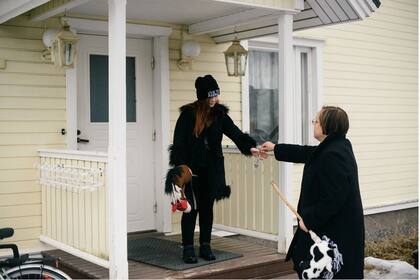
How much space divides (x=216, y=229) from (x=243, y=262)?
1.62 metres

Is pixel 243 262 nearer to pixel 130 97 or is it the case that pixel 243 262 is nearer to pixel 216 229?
pixel 216 229

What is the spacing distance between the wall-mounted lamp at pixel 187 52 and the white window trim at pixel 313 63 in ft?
3.08

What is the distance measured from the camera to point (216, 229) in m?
7.55

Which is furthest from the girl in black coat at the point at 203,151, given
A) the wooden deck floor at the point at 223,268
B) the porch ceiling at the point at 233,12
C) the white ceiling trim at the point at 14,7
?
the white ceiling trim at the point at 14,7

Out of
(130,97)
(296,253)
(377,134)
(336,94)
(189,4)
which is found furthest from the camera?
(377,134)

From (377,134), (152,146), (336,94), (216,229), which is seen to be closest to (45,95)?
(152,146)

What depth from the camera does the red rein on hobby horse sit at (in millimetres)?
5543

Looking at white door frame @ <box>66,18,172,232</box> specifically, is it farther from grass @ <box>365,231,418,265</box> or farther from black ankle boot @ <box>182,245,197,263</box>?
grass @ <box>365,231,418,265</box>

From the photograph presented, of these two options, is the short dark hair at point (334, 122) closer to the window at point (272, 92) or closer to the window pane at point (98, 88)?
the window pane at point (98, 88)

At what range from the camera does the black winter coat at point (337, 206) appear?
390 centimetres

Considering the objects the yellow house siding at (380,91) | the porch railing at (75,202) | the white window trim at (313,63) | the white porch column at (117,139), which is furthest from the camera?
the yellow house siding at (380,91)

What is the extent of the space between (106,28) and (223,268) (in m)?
2.87

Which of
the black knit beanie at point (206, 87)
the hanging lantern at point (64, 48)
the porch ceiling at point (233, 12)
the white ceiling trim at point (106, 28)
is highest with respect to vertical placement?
the porch ceiling at point (233, 12)

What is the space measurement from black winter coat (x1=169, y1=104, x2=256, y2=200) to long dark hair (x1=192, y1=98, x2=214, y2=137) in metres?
0.03
